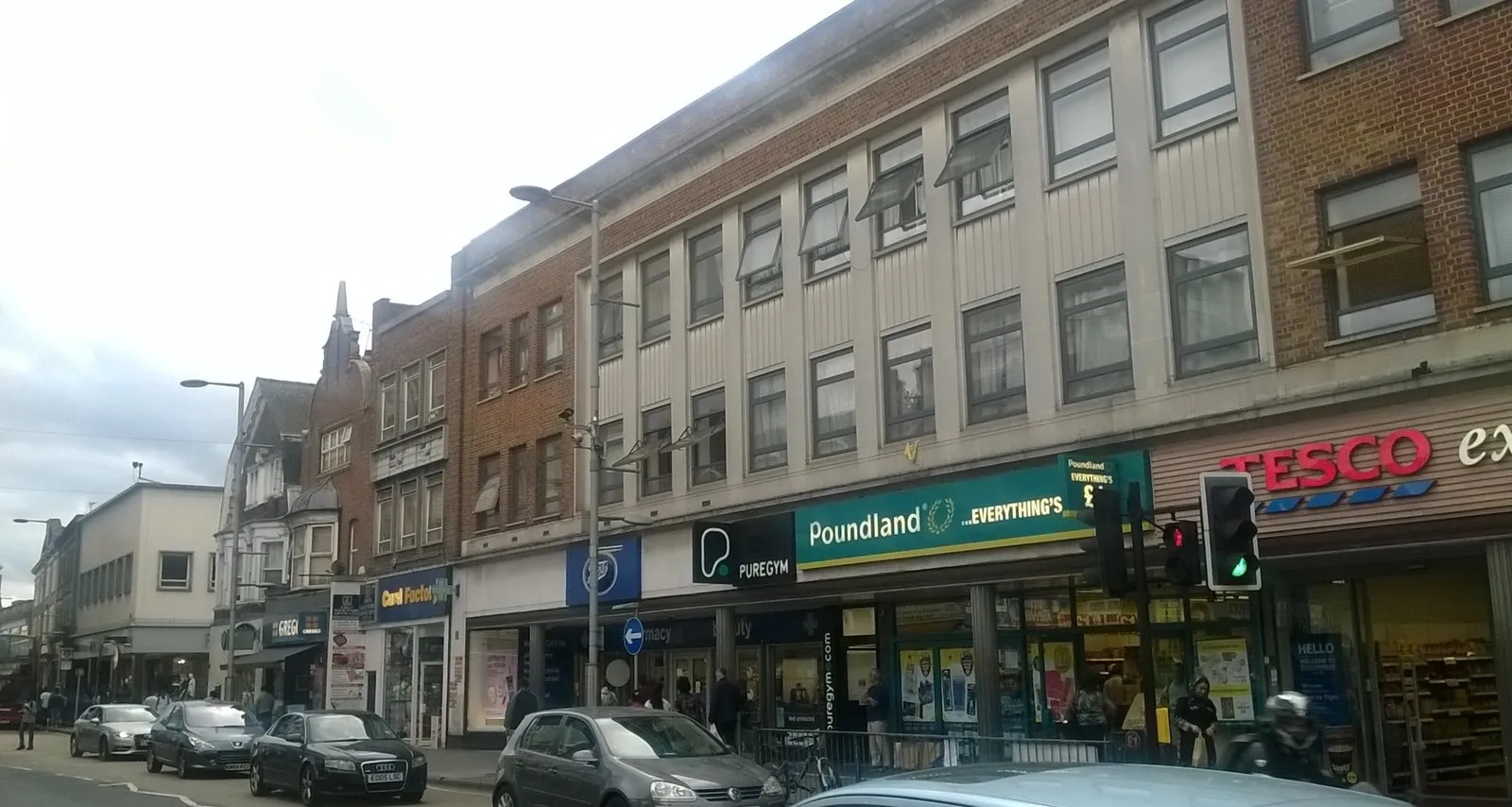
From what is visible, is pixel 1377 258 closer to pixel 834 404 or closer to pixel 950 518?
pixel 950 518

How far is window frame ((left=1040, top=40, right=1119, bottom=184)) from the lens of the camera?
17.8 m

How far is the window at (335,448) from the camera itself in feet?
132

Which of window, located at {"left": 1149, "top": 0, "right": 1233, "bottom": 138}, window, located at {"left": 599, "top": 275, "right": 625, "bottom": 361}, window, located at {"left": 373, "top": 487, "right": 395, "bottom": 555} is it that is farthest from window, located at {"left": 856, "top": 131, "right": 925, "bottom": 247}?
window, located at {"left": 373, "top": 487, "right": 395, "bottom": 555}

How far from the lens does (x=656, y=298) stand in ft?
88.2

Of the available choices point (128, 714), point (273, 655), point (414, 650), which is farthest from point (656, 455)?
point (273, 655)

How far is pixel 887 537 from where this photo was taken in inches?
784

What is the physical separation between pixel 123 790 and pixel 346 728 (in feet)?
15.9

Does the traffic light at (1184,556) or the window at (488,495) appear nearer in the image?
the traffic light at (1184,556)

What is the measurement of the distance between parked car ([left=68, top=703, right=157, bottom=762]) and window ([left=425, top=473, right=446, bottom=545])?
7.77m

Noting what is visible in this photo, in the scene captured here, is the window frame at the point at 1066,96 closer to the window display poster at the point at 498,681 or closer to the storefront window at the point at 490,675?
the storefront window at the point at 490,675

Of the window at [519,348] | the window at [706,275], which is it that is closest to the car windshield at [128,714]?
the window at [519,348]

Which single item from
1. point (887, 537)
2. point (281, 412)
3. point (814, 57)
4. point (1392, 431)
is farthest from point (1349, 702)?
point (281, 412)

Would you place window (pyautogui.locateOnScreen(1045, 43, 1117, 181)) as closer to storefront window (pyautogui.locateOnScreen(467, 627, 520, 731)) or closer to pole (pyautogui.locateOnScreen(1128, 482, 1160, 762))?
pole (pyautogui.locateOnScreen(1128, 482, 1160, 762))

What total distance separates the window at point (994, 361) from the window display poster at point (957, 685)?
3.85 meters
